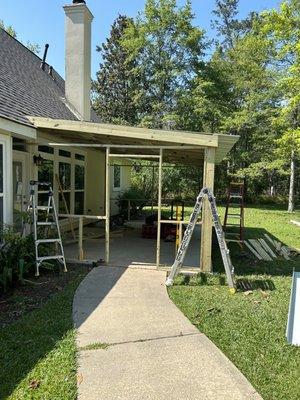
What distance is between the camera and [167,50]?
90.9ft

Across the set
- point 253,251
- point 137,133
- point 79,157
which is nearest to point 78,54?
point 79,157

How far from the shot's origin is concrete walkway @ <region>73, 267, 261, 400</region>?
324 centimetres

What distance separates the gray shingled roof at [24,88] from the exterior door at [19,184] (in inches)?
37.1

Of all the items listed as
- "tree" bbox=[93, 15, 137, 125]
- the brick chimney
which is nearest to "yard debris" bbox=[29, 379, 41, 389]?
the brick chimney

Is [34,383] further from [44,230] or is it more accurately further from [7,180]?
[44,230]

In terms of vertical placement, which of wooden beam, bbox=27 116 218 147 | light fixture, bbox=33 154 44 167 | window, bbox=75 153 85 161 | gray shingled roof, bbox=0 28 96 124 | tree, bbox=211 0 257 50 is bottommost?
light fixture, bbox=33 154 44 167

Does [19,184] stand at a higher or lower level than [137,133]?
lower

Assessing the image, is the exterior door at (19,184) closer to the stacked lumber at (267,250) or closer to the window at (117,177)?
the stacked lumber at (267,250)

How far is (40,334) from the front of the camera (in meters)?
4.26

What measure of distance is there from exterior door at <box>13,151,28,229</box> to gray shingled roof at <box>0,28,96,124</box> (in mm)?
942

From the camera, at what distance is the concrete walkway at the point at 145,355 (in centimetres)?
324

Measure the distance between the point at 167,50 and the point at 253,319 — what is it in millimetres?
26094

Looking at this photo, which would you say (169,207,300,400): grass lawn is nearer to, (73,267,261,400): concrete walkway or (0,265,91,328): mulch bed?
(73,267,261,400): concrete walkway

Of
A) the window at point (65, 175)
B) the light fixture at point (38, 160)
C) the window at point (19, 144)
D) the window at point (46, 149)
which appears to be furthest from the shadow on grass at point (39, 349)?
the window at point (65, 175)
